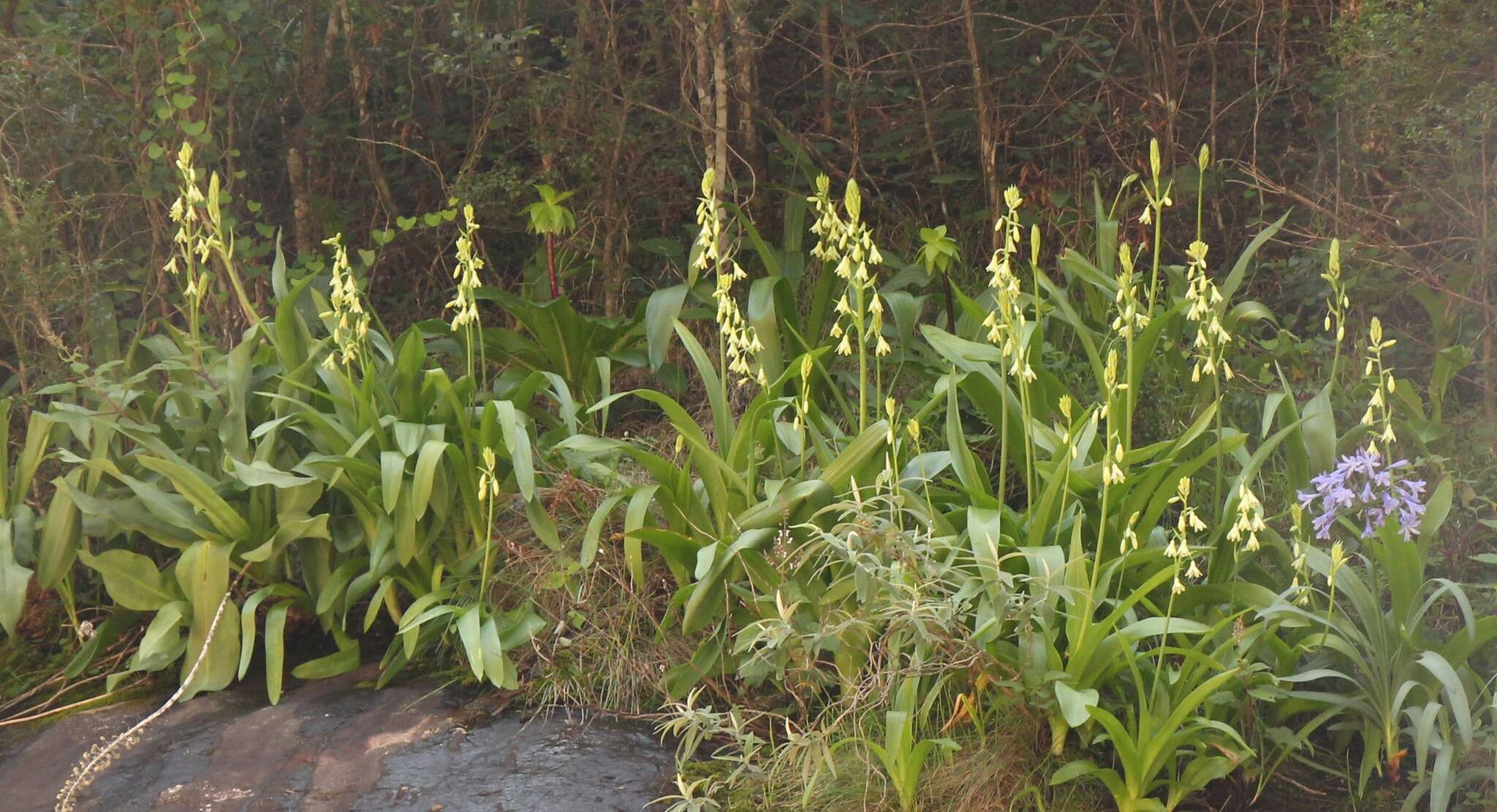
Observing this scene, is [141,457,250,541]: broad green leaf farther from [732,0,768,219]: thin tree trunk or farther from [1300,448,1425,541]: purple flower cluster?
[1300,448,1425,541]: purple flower cluster

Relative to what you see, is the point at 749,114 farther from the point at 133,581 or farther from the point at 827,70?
the point at 133,581

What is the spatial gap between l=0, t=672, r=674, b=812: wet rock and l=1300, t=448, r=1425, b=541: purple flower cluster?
149 centimetres

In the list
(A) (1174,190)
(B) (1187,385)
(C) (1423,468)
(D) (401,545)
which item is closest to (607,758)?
(D) (401,545)

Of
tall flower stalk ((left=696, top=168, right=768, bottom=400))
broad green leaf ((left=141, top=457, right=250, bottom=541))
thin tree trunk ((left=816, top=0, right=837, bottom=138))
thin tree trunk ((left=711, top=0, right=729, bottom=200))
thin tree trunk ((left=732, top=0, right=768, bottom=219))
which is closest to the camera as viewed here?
tall flower stalk ((left=696, top=168, right=768, bottom=400))

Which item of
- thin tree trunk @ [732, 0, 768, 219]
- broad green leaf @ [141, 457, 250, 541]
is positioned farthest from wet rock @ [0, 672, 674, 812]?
thin tree trunk @ [732, 0, 768, 219]

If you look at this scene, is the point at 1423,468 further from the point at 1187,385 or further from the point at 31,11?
the point at 31,11

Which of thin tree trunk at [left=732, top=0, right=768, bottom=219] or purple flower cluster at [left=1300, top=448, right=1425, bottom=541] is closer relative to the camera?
purple flower cluster at [left=1300, top=448, right=1425, bottom=541]

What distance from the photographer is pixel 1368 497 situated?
2568mm

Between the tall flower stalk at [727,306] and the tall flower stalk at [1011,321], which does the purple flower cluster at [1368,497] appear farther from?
the tall flower stalk at [727,306]

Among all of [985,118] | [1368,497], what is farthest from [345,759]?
[985,118]

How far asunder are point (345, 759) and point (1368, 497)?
7.40 ft

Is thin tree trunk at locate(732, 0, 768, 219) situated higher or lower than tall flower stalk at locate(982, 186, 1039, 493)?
higher

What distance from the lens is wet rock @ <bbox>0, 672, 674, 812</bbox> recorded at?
280 cm

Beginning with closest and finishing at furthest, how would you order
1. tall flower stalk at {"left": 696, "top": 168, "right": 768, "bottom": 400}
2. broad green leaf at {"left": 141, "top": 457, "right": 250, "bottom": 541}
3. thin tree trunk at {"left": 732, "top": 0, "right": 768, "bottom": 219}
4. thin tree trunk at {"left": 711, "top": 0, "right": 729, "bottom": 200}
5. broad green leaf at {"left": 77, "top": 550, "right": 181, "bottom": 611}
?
1. tall flower stalk at {"left": 696, "top": 168, "right": 768, "bottom": 400}
2. broad green leaf at {"left": 141, "top": 457, "right": 250, "bottom": 541}
3. broad green leaf at {"left": 77, "top": 550, "right": 181, "bottom": 611}
4. thin tree trunk at {"left": 711, "top": 0, "right": 729, "bottom": 200}
5. thin tree trunk at {"left": 732, "top": 0, "right": 768, "bottom": 219}
